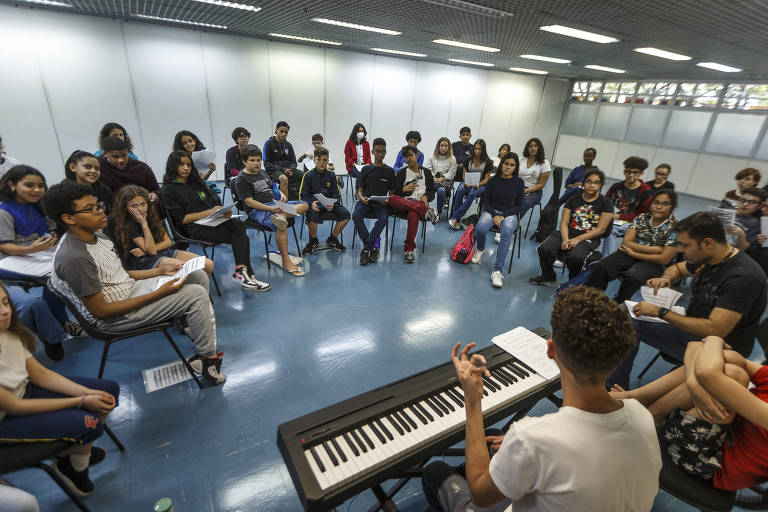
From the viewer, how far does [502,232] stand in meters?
4.34

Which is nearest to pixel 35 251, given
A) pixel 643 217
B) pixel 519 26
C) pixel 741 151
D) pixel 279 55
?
pixel 643 217

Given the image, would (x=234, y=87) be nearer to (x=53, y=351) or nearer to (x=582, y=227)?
(x=53, y=351)

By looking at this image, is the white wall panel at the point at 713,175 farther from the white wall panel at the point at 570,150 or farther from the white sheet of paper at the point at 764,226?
the white sheet of paper at the point at 764,226

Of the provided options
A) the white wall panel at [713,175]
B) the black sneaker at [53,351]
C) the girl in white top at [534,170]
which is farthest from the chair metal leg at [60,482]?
the white wall panel at [713,175]

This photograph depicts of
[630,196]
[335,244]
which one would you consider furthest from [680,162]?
[335,244]

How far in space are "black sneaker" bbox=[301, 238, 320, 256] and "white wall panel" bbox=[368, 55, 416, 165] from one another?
18.2 feet

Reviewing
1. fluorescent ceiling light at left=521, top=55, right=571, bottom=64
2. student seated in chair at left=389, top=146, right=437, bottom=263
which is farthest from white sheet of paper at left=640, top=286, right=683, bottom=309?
fluorescent ceiling light at left=521, top=55, right=571, bottom=64

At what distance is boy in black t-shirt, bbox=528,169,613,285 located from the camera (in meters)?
3.77

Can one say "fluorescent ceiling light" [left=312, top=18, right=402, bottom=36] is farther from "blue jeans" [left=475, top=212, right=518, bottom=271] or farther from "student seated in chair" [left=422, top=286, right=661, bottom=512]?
"student seated in chair" [left=422, top=286, right=661, bottom=512]

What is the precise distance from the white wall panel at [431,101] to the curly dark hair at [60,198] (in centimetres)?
855

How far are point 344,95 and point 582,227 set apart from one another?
685 cm

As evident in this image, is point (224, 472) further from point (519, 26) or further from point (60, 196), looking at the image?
point (519, 26)

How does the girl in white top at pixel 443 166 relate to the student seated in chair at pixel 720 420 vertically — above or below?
above

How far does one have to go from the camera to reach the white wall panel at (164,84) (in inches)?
252
